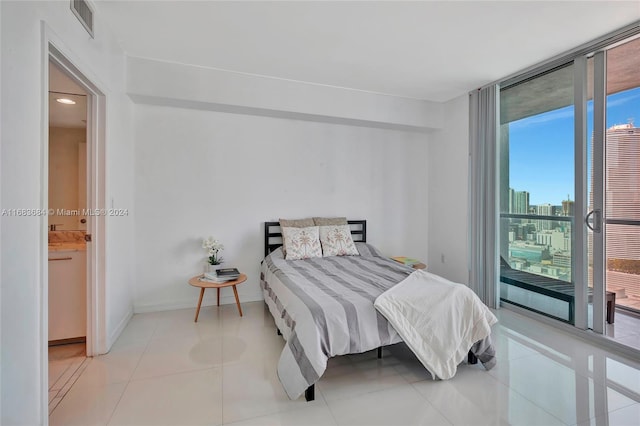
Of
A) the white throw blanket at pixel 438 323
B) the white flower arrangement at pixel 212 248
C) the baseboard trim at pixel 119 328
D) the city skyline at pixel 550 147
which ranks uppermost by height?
the city skyline at pixel 550 147

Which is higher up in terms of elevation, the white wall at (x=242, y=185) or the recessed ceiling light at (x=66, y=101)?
the recessed ceiling light at (x=66, y=101)

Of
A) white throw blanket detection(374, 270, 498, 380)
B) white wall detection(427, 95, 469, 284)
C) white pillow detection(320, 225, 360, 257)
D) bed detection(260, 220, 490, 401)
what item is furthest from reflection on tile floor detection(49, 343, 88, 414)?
white wall detection(427, 95, 469, 284)

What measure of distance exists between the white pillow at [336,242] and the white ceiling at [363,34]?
1850 millimetres

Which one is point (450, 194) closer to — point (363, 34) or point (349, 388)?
point (363, 34)

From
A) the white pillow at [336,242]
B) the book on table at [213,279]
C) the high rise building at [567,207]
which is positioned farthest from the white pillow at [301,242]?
the high rise building at [567,207]

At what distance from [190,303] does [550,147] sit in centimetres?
438

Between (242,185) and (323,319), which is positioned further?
(242,185)

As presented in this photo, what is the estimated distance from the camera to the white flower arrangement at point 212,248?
357cm

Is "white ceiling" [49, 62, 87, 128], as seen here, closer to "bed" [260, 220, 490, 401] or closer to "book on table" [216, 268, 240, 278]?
"book on table" [216, 268, 240, 278]

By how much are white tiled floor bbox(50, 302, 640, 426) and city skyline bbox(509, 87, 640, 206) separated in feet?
4.85

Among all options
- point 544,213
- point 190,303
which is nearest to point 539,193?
point 544,213

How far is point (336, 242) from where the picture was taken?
3867 millimetres

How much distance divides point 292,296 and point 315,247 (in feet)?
4.45

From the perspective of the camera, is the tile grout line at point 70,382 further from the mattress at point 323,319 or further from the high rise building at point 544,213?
A: the high rise building at point 544,213
